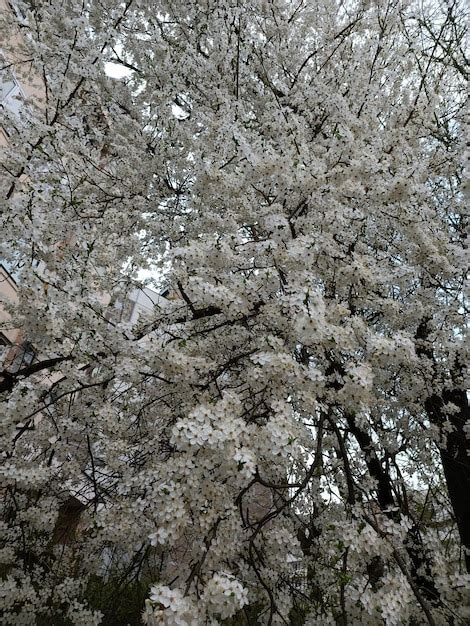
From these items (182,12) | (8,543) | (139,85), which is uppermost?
(182,12)

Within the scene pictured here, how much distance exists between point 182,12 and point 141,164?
3586 mm

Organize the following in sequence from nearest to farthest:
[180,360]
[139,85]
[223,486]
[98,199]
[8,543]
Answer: [223,486] → [180,360] → [8,543] → [98,199] → [139,85]

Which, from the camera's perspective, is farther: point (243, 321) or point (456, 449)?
point (456, 449)

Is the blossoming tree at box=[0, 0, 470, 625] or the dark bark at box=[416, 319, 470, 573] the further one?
the dark bark at box=[416, 319, 470, 573]

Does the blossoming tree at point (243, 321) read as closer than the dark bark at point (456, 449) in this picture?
Yes

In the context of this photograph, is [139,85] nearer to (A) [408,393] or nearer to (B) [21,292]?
(B) [21,292]

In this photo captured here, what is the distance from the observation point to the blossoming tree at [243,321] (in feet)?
11.0

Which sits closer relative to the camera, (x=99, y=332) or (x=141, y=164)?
(x=99, y=332)

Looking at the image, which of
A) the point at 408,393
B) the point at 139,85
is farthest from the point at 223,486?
the point at 139,85

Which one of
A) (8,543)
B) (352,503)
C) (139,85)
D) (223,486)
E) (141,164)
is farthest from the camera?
(139,85)

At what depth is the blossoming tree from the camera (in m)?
3.34

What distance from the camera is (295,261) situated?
3.78 m

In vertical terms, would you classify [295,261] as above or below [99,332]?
→ above

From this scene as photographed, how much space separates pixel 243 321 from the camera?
4.42 meters
